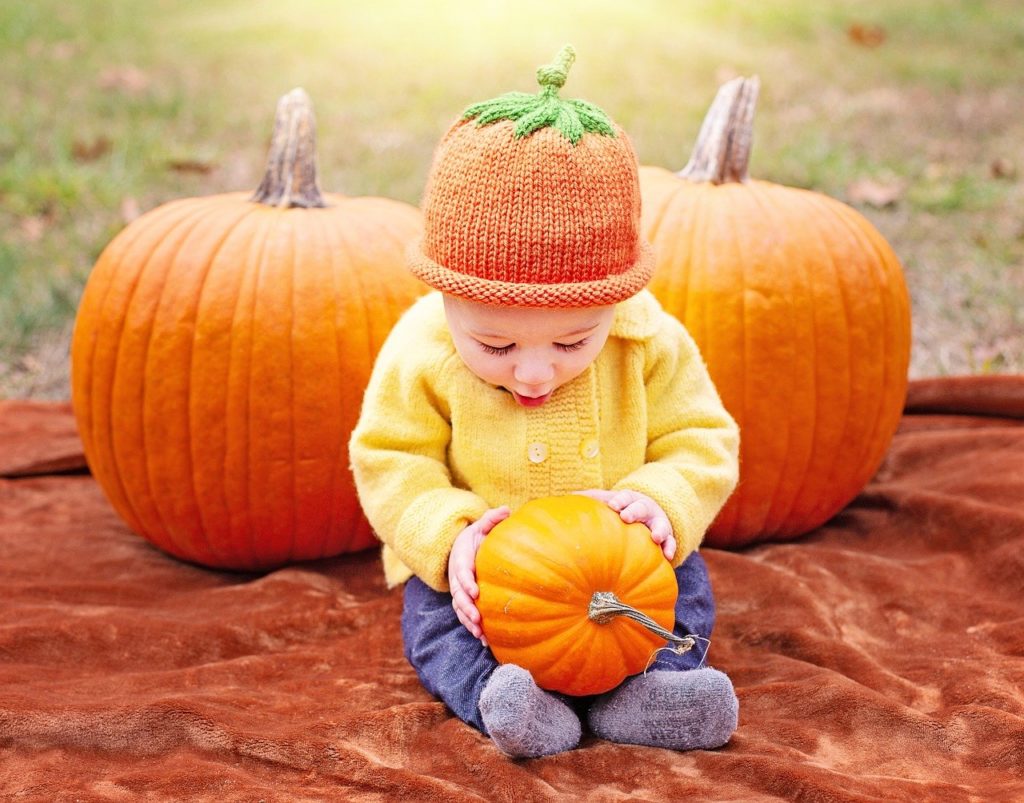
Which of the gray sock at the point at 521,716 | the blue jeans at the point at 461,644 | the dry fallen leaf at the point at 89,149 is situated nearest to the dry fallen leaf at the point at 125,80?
the dry fallen leaf at the point at 89,149

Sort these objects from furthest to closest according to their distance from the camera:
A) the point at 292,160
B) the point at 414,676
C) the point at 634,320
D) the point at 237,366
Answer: the point at 292,160
the point at 237,366
the point at 414,676
the point at 634,320

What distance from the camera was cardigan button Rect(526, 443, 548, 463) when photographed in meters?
1.98

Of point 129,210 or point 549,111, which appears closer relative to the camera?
point 549,111

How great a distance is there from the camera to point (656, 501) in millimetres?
1950

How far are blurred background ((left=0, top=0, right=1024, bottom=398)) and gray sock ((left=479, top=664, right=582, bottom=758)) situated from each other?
3.05 metres

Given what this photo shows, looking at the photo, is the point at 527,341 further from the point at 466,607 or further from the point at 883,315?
the point at 883,315

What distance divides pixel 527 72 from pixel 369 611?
13.7 feet

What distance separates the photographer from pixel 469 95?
5.95 m

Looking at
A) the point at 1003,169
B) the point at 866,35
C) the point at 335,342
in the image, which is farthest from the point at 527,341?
the point at 866,35

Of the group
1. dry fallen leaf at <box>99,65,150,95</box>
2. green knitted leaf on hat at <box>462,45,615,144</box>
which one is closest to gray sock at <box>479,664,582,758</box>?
green knitted leaf on hat at <box>462,45,615,144</box>

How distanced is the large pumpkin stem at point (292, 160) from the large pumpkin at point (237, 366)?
6 centimetres

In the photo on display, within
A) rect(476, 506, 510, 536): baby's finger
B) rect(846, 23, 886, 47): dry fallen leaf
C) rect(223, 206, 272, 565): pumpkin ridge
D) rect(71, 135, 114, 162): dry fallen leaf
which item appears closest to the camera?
rect(476, 506, 510, 536): baby's finger

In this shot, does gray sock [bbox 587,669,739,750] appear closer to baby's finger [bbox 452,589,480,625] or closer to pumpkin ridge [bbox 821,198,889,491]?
baby's finger [bbox 452,589,480,625]

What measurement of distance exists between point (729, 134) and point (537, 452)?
1239 millimetres
